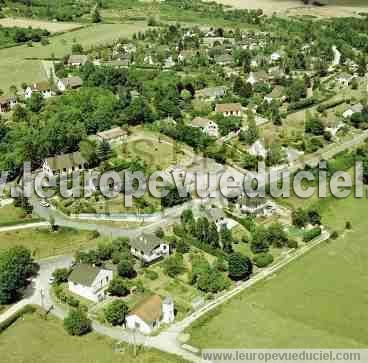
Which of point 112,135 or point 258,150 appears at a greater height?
point 112,135

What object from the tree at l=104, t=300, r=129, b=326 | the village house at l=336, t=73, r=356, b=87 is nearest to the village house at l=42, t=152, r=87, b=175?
the tree at l=104, t=300, r=129, b=326

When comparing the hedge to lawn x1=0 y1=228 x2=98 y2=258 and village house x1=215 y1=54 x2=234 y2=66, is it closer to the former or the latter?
lawn x1=0 y1=228 x2=98 y2=258

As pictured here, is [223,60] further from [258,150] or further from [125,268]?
[125,268]

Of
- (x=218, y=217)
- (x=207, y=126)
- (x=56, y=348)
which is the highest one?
(x=207, y=126)

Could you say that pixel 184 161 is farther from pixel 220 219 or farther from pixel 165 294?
pixel 165 294

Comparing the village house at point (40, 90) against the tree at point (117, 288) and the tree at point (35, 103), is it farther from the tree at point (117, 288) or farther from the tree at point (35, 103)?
the tree at point (117, 288)

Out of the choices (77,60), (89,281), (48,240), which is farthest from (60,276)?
(77,60)

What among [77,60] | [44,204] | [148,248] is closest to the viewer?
[148,248]

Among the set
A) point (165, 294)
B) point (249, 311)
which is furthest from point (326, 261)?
point (165, 294)
